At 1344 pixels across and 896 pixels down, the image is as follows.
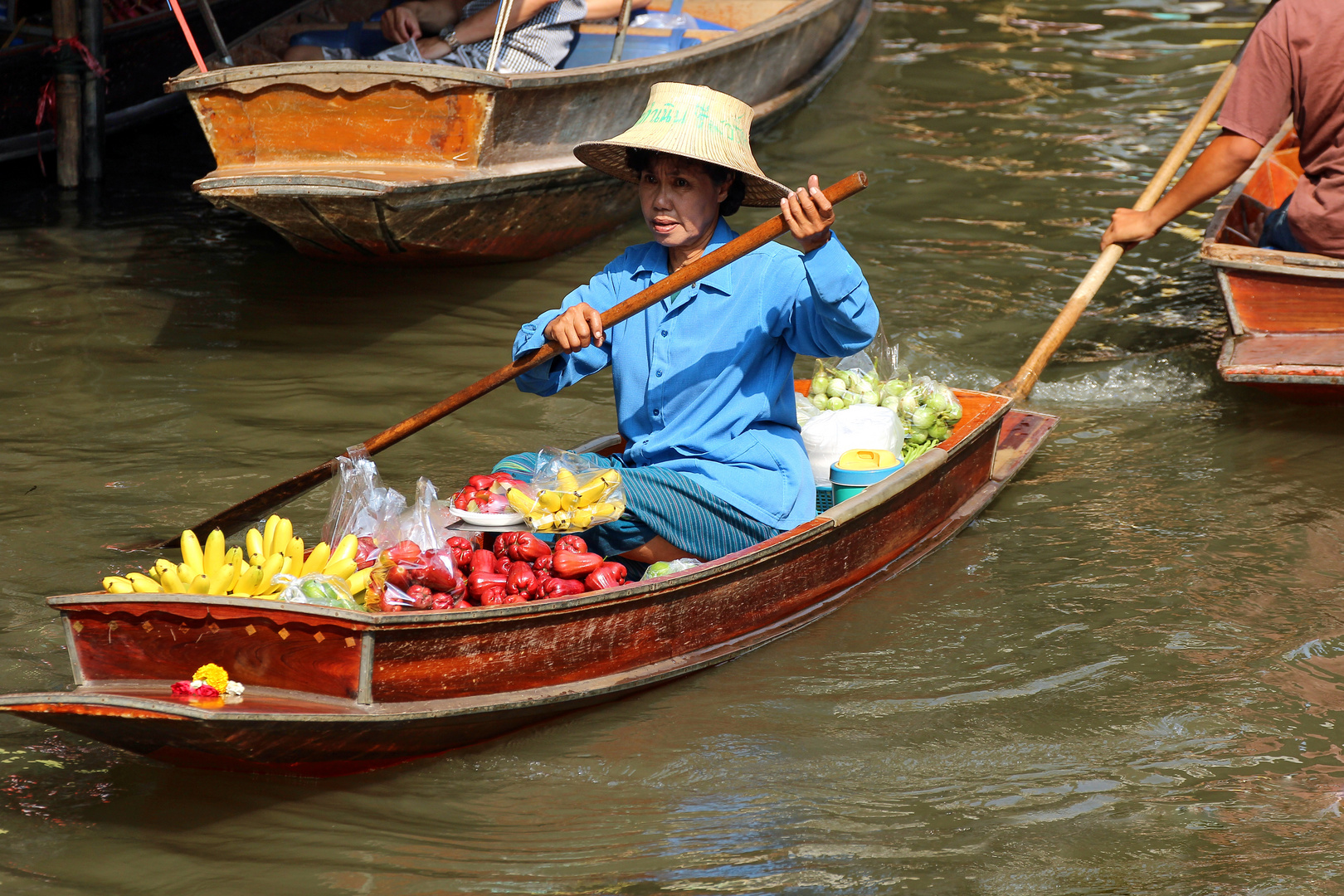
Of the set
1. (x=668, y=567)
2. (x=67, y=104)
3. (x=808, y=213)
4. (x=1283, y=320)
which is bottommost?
(x=668, y=567)

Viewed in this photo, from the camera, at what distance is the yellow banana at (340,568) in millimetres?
2910

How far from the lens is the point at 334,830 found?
271cm

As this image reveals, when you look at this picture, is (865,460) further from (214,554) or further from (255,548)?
(214,554)

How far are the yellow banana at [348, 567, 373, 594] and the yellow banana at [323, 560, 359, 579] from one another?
3 centimetres

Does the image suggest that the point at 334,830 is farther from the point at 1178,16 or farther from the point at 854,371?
the point at 1178,16

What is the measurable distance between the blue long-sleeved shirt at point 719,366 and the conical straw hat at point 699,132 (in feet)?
0.56

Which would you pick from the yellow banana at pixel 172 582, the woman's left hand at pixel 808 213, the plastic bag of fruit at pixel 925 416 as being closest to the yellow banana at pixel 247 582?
the yellow banana at pixel 172 582

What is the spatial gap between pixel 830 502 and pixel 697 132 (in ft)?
4.15

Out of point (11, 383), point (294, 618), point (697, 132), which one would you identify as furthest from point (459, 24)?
point (294, 618)

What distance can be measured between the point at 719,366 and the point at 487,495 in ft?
2.26

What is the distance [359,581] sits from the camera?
2.87 metres

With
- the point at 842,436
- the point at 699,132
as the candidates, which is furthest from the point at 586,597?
the point at 842,436

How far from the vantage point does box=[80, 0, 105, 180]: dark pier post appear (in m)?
6.98

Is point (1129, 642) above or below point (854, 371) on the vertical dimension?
below
